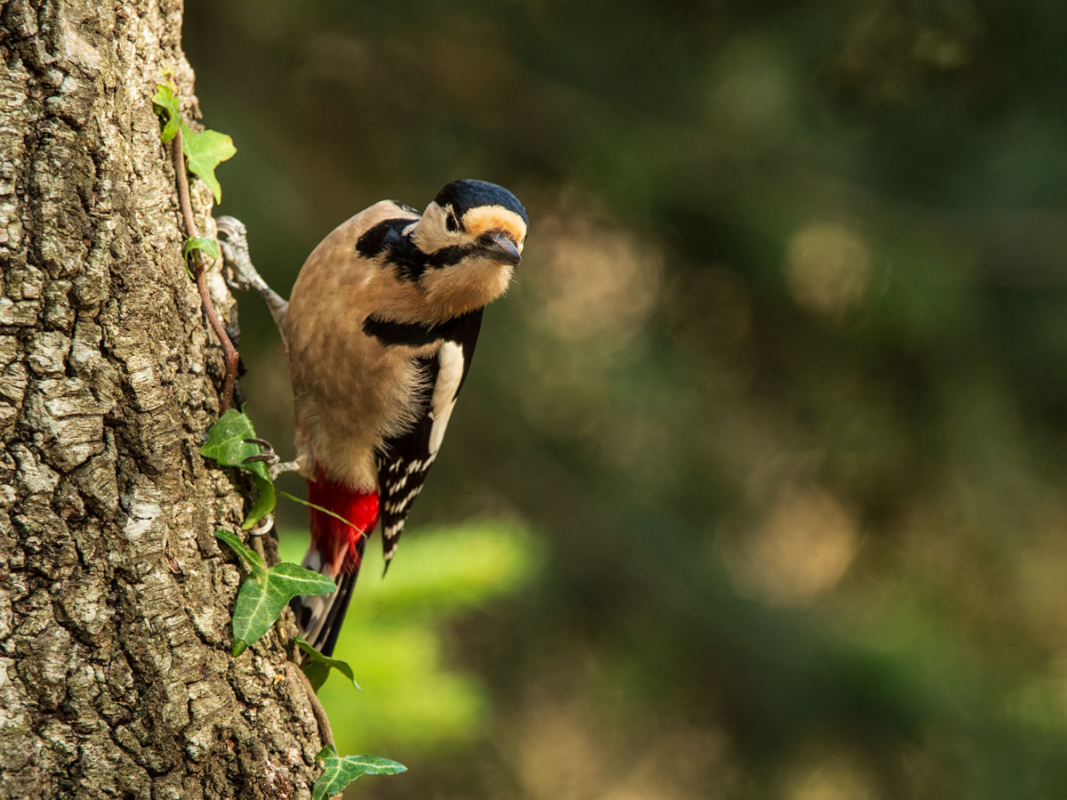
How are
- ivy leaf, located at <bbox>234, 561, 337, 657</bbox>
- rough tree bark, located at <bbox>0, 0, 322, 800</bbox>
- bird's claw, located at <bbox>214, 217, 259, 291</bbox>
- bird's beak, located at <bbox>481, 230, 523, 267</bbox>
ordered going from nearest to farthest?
rough tree bark, located at <bbox>0, 0, 322, 800</bbox> → ivy leaf, located at <bbox>234, 561, 337, 657</bbox> → bird's beak, located at <bbox>481, 230, 523, 267</bbox> → bird's claw, located at <bbox>214, 217, 259, 291</bbox>

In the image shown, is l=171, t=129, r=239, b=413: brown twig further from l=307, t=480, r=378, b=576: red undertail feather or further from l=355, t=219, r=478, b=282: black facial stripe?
l=307, t=480, r=378, b=576: red undertail feather

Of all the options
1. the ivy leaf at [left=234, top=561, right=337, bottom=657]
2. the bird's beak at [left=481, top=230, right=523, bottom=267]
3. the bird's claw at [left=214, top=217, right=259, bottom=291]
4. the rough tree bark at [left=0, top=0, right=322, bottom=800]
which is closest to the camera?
the rough tree bark at [left=0, top=0, right=322, bottom=800]

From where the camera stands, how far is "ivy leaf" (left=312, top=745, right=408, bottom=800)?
1.48m

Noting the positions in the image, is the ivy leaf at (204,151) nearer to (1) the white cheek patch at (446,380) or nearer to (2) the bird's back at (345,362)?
(2) the bird's back at (345,362)

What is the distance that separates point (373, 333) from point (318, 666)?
37.9 inches

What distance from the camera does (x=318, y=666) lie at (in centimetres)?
162

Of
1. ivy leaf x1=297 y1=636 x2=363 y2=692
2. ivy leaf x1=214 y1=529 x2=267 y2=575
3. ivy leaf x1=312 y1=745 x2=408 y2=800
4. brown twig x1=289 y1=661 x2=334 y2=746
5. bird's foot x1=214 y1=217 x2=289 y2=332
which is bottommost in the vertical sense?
ivy leaf x1=312 y1=745 x2=408 y2=800

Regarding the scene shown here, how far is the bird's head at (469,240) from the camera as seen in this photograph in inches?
88.3

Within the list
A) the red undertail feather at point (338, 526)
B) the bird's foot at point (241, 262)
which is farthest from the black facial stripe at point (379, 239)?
the red undertail feather at point (338, 526)

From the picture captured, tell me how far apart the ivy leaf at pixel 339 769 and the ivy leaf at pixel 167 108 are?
945 millimetres

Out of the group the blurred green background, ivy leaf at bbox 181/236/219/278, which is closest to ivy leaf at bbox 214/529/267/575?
ivy leaf at bbox 181/236/219/278

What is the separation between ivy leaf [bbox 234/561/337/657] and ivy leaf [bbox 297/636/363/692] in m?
0.12

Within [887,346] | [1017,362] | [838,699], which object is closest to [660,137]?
[887,346]

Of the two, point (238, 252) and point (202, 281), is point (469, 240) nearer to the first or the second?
point (238, 252)
